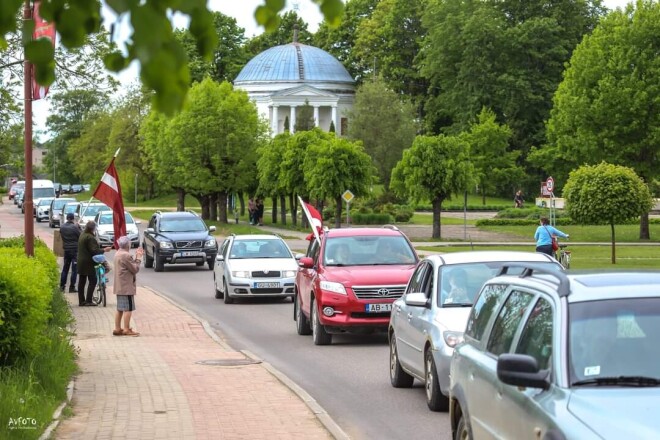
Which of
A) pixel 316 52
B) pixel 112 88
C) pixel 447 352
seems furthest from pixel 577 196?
pixel 316 52

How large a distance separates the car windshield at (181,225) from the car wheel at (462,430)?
31.0m

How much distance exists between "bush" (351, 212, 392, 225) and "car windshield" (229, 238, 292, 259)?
37.8m

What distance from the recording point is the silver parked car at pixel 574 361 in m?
5.44

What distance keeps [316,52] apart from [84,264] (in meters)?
101

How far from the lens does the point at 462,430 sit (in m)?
7.68

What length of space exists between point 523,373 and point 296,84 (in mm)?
118716

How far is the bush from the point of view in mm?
65800

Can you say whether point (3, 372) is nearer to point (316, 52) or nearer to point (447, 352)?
point (447, 352)

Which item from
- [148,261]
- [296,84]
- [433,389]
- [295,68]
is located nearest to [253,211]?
[148,261]

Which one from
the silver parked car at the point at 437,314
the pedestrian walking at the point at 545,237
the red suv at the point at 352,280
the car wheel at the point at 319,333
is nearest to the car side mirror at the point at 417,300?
the silver parked car at the point at 437,314

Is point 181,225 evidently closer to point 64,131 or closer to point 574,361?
point 574,361

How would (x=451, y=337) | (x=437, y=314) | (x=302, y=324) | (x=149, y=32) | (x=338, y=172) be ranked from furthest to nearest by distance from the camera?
(x=338, y=172) → (x=302, y=324) → (x=437, y=314) → (x=451, y=337) → (x=149, y=32)

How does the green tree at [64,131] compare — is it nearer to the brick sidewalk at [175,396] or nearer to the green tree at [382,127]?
the green tree at [382,127]

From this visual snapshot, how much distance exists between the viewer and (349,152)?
57656 millimetres
